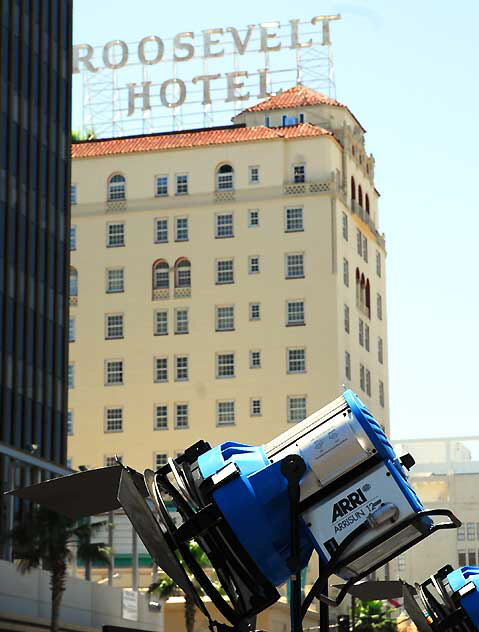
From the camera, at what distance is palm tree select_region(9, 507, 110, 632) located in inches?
2263

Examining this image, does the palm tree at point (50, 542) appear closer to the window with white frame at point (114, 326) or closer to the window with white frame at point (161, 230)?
the window with white frame at point (114, 326)

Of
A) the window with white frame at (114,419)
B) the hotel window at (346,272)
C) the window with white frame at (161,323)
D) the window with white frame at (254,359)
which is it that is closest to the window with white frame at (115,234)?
the window with white frame at (161,323)

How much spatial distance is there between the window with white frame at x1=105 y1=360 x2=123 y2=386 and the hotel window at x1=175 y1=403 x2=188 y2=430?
5.97 meters

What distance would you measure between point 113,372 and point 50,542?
68164 mm

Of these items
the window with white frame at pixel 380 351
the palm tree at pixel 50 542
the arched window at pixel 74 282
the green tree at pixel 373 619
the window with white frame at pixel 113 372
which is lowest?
the green tree at pixel 373 619

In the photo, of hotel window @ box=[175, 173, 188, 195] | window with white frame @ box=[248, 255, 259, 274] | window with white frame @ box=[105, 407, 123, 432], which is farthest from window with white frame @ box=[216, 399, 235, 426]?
hotel window @ box=[175, 173, 188, 195]

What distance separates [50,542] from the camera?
5803 cm

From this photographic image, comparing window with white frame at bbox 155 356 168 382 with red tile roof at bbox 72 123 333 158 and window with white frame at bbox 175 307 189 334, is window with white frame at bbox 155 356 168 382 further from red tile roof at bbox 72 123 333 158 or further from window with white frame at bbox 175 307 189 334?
red tile roof at bbox 72 123 333 158

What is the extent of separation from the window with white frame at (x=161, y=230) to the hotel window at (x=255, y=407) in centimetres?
1623

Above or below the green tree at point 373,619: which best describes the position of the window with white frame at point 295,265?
above

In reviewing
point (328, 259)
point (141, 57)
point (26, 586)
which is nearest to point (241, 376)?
point (328, 259)

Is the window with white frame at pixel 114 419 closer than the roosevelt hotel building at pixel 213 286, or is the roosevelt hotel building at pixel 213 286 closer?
the roosevelt hotel building at pixel 213 286

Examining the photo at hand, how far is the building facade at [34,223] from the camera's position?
252 ft

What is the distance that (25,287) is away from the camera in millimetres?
79125
